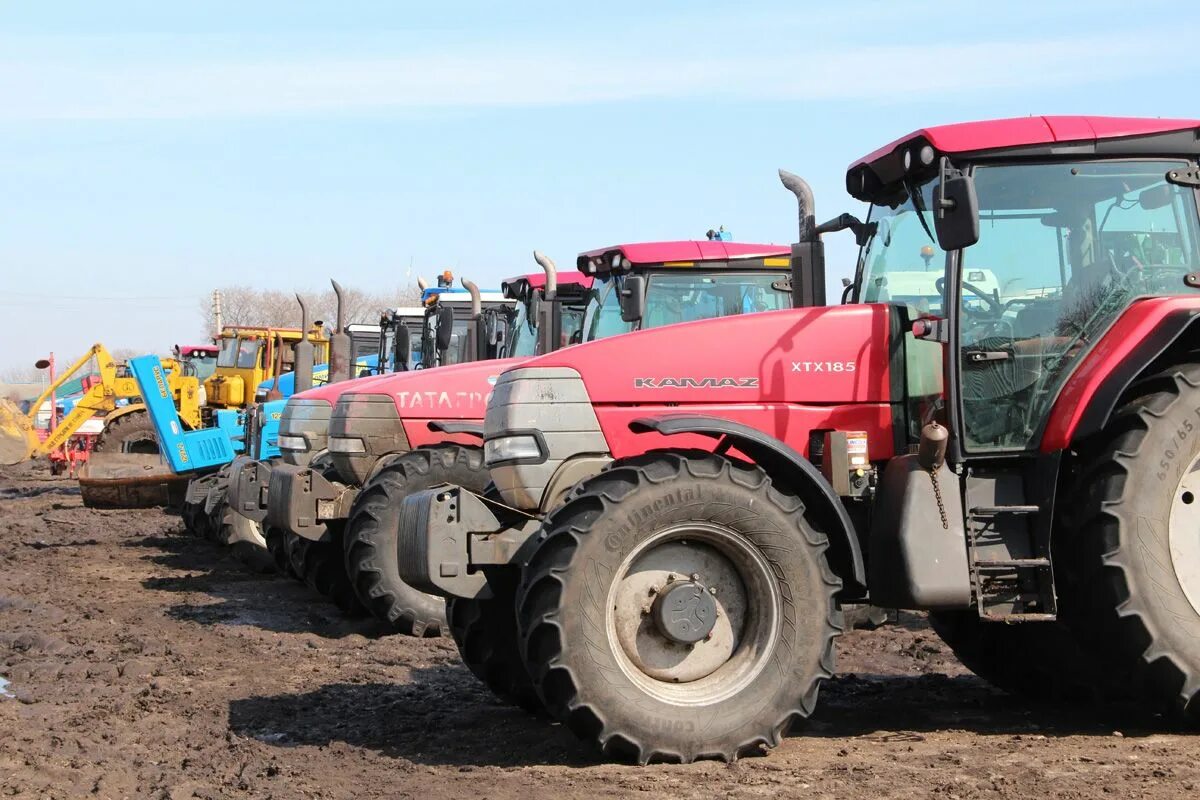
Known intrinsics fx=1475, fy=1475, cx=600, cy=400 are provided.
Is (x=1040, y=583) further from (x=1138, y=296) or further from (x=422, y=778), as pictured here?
(x=422, y=778)

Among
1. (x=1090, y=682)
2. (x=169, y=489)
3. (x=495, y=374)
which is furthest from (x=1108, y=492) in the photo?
(x=169, y=489)

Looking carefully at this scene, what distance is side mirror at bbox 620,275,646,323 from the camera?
30.9 ft

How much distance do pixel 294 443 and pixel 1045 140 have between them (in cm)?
714

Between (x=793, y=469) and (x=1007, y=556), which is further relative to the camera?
(x=1007, y=556)

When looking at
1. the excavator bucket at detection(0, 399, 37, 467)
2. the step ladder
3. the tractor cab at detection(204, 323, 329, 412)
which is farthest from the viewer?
the tractor cab at detection(204, 323, 329, 412)

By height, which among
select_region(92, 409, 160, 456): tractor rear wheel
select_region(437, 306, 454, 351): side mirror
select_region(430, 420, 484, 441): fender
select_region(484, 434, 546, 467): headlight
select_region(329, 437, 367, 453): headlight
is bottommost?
select_region(92, 409, 160, 456): tractor rear wheel

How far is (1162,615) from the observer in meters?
5.57

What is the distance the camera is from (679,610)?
5.45 metres

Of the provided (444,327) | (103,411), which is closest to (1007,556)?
(444,327)

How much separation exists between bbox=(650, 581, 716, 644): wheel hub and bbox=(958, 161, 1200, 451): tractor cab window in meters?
1.29

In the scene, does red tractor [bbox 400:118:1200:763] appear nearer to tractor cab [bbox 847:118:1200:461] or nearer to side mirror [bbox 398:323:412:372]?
tractor cab [bbox 847:118:1200:461]

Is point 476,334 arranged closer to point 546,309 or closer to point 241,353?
point 546,309

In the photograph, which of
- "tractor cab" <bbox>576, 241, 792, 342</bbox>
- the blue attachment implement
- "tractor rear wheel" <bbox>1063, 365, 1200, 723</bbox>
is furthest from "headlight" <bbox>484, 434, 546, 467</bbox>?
the blue attachment implement

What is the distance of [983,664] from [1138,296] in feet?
6.68
